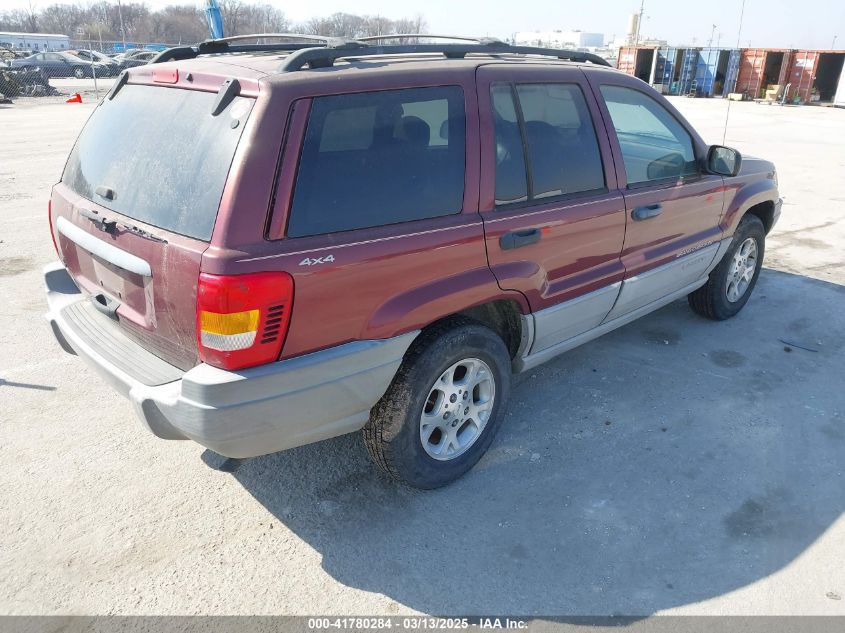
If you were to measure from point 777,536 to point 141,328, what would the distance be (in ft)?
9.88

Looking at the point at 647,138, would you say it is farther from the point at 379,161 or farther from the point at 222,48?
the point at 222,48

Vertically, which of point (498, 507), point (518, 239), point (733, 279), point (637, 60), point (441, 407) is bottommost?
point (498, 507)

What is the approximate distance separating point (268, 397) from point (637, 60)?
3738cm

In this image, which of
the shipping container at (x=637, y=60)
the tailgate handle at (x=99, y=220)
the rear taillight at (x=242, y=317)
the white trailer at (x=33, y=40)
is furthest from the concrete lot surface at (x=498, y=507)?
the white trailer at (x=33, y=40)

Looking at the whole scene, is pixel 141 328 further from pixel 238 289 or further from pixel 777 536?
pixel 777 536

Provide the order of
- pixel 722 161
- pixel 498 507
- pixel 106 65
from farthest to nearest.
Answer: pixel 106 65
pixel 722 161
pixel 498 507

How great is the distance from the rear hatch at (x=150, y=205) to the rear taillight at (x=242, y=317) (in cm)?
10

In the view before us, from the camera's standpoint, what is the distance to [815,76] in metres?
29.6

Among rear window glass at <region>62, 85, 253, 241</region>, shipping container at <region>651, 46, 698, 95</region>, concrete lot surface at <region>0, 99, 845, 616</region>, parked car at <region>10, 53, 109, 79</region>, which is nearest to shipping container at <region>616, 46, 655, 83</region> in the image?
shipping container at <region>651, 46, 698, 95</region>

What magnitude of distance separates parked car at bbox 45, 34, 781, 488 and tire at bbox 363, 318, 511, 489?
0.01 m

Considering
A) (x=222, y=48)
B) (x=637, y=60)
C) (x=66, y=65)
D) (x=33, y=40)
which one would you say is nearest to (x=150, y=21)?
(x=33, y=40)

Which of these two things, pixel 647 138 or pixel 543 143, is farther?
pixel 647 138

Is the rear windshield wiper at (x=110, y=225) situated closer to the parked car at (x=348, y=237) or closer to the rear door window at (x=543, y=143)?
the parked car at (x=348, y=237)

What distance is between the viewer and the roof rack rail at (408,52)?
2.63m
